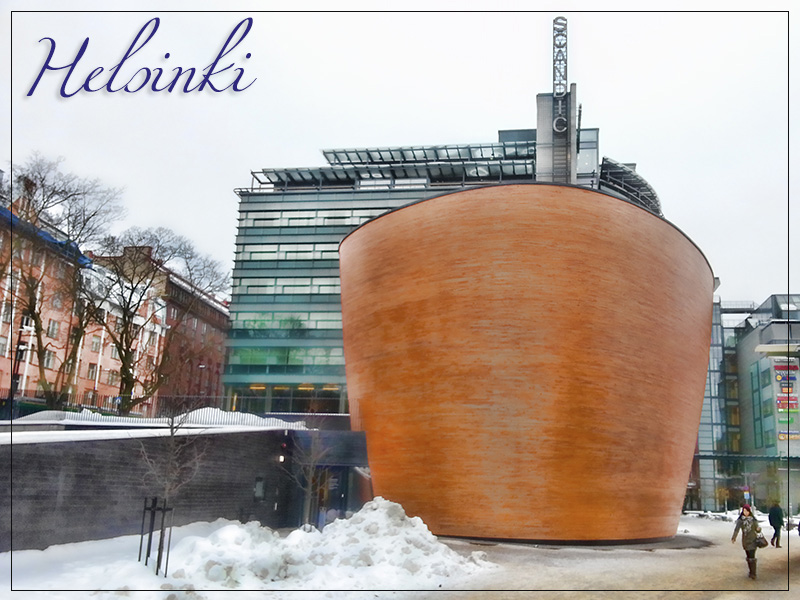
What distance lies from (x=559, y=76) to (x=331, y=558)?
5213 centimetres

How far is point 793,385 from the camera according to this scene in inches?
2448

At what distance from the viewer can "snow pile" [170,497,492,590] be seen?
12.2 metres

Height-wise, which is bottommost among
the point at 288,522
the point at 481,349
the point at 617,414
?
the point at 288,522

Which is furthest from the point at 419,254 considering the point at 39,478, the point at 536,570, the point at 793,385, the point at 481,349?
the point at 793,385

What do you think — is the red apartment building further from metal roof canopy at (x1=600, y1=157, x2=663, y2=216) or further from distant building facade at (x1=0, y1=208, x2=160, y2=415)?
metal roof canopy at (x1=600, y1=157, x2=663, y2=216)

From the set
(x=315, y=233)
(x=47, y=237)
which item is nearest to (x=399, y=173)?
(x=315, y=233)

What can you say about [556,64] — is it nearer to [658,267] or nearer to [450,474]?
[658,267]

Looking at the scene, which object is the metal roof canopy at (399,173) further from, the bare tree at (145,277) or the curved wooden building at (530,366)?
the curved wooden building at (530,366)

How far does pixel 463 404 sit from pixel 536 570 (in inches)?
Answer: 271

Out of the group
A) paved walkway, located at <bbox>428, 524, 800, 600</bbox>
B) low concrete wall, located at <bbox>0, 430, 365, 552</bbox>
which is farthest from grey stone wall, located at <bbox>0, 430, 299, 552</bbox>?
paved walkway, located at <bbox>428, 524, 800, 600</bbox>

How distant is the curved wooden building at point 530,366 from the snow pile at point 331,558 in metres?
4.44

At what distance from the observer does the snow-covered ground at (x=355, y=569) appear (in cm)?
1141

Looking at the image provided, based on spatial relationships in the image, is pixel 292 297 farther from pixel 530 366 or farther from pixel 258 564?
pixel 258 564

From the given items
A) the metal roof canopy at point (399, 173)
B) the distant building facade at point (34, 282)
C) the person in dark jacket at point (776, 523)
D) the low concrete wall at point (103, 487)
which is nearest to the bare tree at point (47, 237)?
the distant building facade at point (34, 282)
